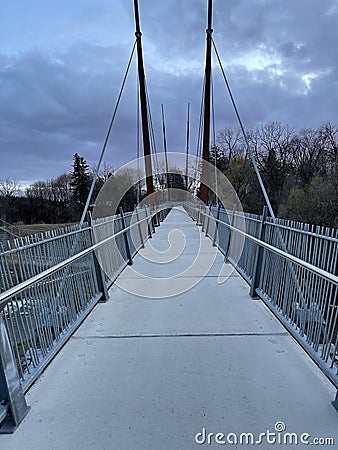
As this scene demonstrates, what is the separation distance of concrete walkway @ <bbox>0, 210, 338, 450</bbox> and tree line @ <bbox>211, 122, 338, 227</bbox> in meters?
22.0

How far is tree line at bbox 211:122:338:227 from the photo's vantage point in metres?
27.8

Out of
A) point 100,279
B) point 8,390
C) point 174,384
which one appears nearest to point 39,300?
point 8,390

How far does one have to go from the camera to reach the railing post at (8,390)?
5.50 feet

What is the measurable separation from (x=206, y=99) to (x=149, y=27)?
134 inches

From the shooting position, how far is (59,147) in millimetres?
38875

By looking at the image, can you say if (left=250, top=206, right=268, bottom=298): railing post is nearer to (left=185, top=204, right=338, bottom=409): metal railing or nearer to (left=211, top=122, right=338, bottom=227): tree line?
(left=185, top=204, right=338, bottom=409): metal railing

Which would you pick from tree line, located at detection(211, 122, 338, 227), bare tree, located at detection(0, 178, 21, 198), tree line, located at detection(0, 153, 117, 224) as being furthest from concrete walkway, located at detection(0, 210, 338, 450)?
bare tree, located at detection(0, 178, 21, 198)

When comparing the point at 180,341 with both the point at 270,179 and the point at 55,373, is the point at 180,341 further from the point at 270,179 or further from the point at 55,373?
the point at 270,179

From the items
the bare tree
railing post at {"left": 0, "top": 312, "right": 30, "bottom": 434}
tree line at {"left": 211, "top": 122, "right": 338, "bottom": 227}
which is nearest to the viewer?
railing post at {"left": 0, "top": 312, "right": 30, "bottom": 434}

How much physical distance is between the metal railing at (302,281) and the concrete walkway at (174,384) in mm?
148

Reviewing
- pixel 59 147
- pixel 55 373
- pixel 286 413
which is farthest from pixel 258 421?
pixel 59 147

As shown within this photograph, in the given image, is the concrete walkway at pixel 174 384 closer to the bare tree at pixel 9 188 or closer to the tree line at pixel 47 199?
the tree line at pixel 47 199

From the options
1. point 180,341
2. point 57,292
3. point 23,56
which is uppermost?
point 23,56

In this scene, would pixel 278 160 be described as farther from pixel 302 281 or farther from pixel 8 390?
pixel 8 390
